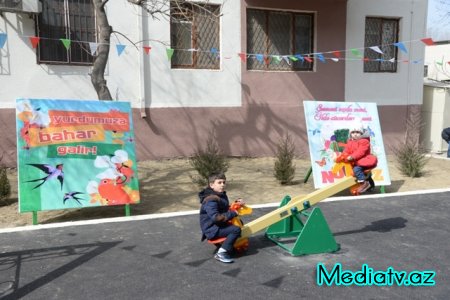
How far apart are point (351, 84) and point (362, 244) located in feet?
27.6

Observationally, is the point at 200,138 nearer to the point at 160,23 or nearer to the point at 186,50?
the point at 186,50

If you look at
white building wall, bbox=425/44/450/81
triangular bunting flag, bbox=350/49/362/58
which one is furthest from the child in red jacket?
white building wall, bbox=425/44/450/81

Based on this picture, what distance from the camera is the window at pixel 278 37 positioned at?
37.4 feet

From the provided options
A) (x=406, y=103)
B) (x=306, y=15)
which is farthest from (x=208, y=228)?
(x=406, y=103)

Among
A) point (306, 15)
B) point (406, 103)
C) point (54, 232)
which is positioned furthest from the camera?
point (406, 103)

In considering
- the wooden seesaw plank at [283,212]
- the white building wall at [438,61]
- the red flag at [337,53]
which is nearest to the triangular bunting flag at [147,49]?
the red flag at [337,53]

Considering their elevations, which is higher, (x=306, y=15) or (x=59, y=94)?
(x=306, y=15)

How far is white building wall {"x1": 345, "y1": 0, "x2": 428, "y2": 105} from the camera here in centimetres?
1227

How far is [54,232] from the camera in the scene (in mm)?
5254

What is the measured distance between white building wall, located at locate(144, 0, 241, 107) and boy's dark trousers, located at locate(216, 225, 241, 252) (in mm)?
6693

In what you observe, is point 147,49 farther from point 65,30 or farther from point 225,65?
point 225,65

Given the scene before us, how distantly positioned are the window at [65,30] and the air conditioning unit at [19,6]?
0.60m

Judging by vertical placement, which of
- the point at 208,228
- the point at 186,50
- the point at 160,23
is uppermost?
the point at 160,23

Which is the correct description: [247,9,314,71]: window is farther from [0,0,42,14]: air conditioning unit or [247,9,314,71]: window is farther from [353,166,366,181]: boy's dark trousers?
[353,166,366,181]: boy's dark trousers
